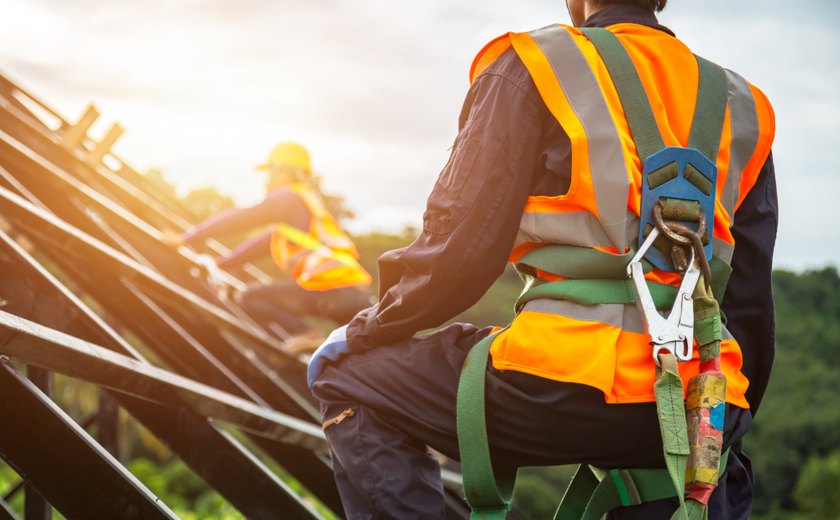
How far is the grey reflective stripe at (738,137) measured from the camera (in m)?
1.90

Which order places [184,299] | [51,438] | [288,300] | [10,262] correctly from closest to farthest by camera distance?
[51,438]
[10,262]
[184,299]
[288,300]

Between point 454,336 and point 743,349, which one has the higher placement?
point 454,336

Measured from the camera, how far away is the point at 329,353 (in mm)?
2016

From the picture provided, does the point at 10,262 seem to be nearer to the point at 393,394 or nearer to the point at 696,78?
the point at 393,394

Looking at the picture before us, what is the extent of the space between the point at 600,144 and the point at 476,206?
259mm

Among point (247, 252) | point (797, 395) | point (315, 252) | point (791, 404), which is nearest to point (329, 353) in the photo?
point (315, 252)

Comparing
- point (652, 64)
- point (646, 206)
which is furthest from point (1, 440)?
point (652, 64)

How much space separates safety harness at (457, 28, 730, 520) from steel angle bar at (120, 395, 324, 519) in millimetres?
867

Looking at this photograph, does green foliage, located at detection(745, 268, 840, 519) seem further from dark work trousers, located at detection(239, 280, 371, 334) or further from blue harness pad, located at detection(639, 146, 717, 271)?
blue harness pad, located at detection(639, 146, 717, 271)

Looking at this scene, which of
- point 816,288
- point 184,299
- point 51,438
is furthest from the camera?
point 816,288

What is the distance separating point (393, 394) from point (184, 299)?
2691mm

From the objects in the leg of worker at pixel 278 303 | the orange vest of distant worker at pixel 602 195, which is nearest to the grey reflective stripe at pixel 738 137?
the orange vest of distant worker at pixel 602 195

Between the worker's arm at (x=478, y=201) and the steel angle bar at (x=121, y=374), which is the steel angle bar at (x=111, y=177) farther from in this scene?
the worker's arm at (x=478, y=201)

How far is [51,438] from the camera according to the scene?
188 centimetres
